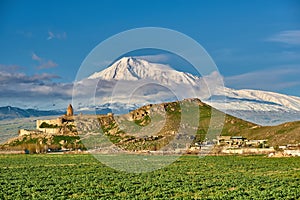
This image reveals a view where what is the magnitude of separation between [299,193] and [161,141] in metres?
166

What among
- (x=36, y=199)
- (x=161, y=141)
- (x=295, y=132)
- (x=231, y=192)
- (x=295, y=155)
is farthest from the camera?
(x=161, y=141)

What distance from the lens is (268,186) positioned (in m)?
39.0

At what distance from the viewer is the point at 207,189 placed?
3788 cm

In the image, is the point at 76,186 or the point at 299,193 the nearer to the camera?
the point at 299,193

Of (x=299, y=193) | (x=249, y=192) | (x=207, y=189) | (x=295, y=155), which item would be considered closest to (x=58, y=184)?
(x=207, y=189)

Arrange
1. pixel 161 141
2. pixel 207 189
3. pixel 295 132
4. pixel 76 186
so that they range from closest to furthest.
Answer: pixel 207 189
pixel 76 186
pixel 295 132
pixel 161 141

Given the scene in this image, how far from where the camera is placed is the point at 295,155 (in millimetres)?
102938

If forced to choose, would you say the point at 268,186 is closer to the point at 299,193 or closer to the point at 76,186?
the point at 299,193

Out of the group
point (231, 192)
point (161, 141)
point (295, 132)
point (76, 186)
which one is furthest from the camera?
point (161, 141)

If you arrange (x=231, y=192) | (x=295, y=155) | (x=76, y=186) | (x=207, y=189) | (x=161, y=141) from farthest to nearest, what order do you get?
(x=161, y=141)
(x=295, y=155)
(x=76, y=186)
(x=207, y=189)
(x=231, y=192)

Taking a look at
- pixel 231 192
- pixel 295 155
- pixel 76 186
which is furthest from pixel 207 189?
pixel 295 155

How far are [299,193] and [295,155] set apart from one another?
71.9 meters

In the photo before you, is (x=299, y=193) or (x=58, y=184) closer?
(x=299, y=193)

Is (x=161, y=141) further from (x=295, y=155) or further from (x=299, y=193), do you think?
(x=299, y=193)
